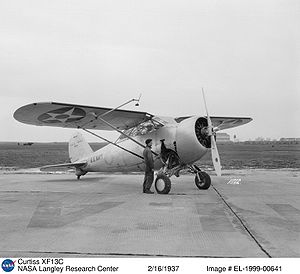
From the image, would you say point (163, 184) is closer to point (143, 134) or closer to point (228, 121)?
point (143, 134)

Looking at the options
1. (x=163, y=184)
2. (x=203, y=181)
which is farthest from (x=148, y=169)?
(x=203, y=181)

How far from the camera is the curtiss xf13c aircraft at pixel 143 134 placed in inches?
397

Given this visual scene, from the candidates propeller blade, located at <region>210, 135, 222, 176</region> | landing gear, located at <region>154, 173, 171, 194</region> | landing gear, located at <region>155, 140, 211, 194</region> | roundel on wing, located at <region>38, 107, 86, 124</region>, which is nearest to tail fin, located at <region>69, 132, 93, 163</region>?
roundel on wing, located at <region>38, 107, 86, 124</region>

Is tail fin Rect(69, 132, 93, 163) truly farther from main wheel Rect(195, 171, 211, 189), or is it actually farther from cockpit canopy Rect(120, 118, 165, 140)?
main wheel Rect(195, 171, 211, 189)

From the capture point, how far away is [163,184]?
9.73 metres

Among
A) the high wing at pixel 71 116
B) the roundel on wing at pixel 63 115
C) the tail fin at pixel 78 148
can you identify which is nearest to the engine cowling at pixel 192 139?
the high wing at pixel 71 116

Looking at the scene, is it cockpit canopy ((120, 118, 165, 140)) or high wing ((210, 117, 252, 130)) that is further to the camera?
high wing ((210, 117, 252, 130))

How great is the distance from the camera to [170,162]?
1065 centimetres

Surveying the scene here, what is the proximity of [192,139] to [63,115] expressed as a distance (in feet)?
14.3

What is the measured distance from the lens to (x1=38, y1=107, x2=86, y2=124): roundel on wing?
10844 millimetres

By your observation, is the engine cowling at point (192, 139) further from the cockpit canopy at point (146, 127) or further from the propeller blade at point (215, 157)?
the cockpit canopy at point (146, 127)

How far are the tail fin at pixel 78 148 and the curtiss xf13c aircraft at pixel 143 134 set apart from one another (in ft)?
5.99

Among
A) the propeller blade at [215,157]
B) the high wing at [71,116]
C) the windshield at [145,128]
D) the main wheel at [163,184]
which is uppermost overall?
the high wing at [71,116]

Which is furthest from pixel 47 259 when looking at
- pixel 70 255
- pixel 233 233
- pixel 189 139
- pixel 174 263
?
pixel 189 139
